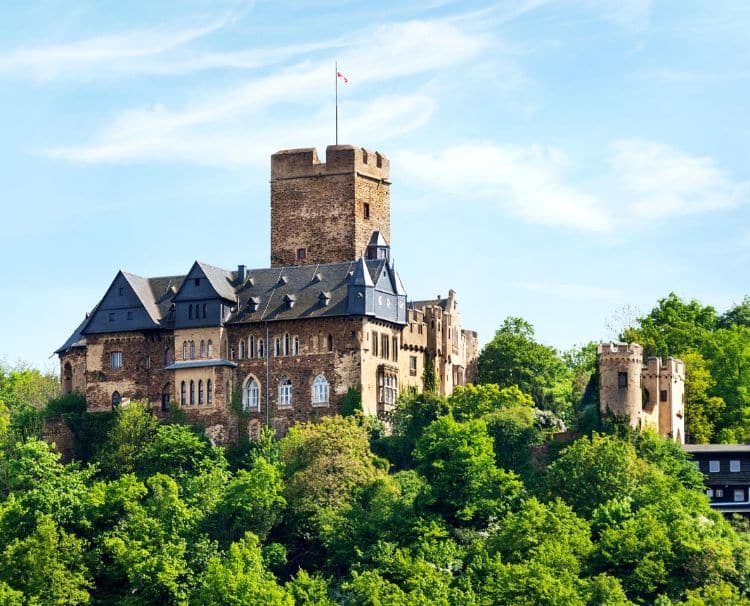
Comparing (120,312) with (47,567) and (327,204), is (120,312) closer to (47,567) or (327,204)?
(327,204)

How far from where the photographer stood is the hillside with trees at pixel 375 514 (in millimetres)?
107188

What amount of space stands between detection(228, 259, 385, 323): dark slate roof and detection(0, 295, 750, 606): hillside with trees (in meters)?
5.42

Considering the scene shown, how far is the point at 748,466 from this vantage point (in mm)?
121250

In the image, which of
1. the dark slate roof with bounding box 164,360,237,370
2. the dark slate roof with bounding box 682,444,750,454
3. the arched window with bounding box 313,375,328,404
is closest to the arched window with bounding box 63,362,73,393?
the dark slate roof with bounding box 164,360,237,370

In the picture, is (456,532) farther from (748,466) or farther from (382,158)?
(382,158)

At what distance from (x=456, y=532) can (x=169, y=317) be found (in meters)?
22.4

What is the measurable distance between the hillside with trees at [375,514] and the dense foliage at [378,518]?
10 cm

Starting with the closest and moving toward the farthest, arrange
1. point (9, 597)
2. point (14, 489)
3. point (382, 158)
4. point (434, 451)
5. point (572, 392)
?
point (9, 597) < point (434, 451) < point (14, 489) < point (382, 158) < point (572, 392)

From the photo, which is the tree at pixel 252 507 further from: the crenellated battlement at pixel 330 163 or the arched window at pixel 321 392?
the crenellated battlement at pixel 330 163

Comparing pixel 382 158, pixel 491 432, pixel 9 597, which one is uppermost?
pixel 382 158

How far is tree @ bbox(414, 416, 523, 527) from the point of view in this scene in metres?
113

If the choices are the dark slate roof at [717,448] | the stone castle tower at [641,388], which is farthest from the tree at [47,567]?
the dark slate roof at [717,448]

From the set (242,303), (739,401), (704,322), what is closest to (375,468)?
(242,303)

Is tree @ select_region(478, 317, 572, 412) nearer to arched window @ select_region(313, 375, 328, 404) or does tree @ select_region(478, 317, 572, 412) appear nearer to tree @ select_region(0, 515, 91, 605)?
arched window @ select_region(313, 375, 328, 404)
